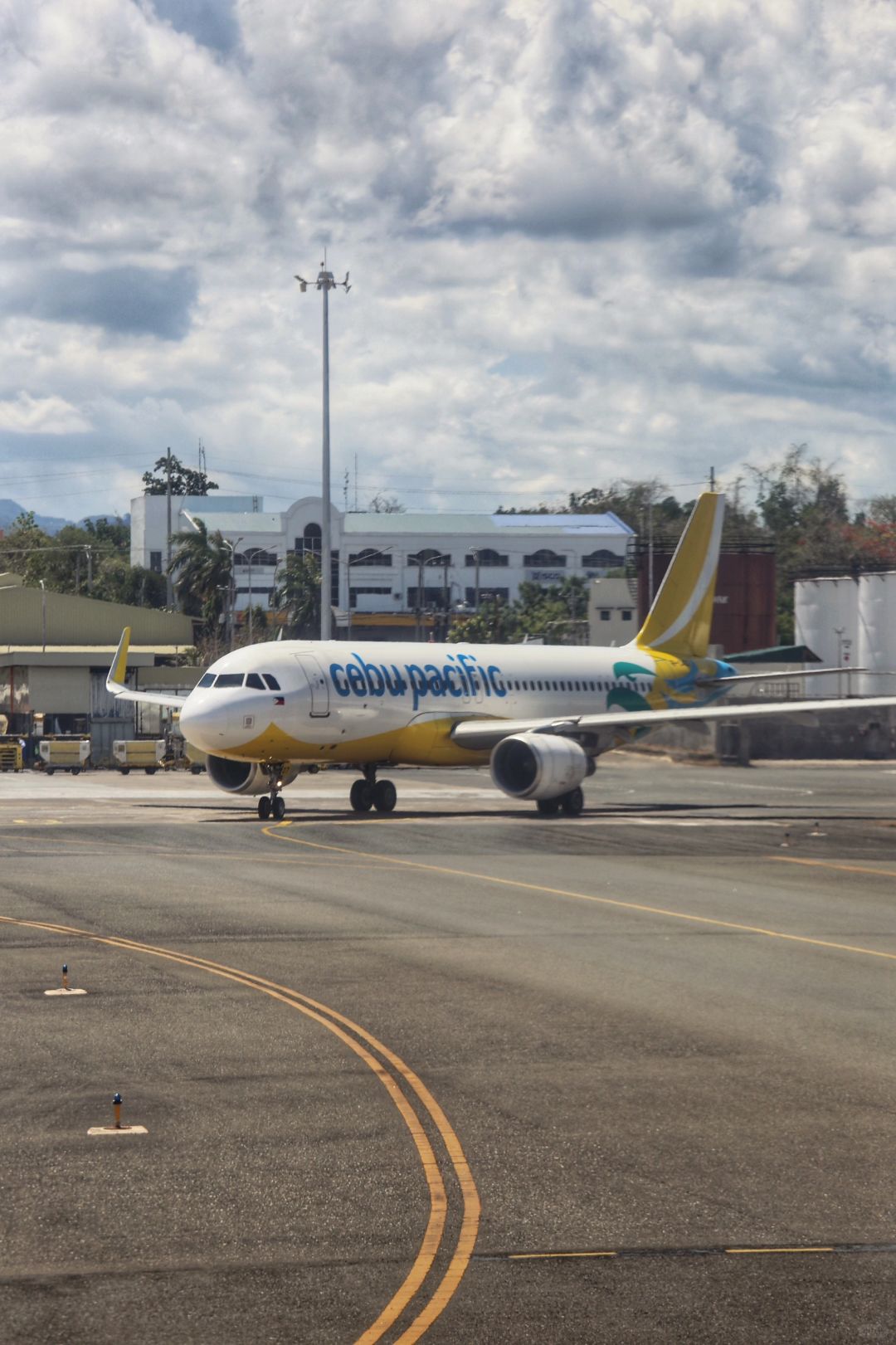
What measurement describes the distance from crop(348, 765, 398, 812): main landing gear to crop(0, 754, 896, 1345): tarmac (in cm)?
1642

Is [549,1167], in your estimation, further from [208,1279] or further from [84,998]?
[84,998]

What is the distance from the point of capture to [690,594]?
186ft

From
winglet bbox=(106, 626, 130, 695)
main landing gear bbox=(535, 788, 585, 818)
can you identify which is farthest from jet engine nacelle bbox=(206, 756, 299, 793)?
winglet bbox=(106, 626, 130, 695)

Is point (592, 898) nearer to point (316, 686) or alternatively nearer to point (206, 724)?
point (206, 724)

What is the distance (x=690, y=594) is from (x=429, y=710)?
44.3 ft

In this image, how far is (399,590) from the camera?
6531 inches

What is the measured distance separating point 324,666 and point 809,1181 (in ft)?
111

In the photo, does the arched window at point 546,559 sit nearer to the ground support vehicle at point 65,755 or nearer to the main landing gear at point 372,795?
the ground support vehicle at point 65,755

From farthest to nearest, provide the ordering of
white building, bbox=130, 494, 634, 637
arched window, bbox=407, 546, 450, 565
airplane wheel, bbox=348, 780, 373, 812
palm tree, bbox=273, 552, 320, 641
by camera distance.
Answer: arched window, bbox=407, 546, 450, 565 → white building, bbox=130, 494, 634, 637 → palm tree, bbox=273, 552, 320, 641 → airplane wheel, bbox=348, 780, 373, 812

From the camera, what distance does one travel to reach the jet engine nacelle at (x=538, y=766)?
4509cm

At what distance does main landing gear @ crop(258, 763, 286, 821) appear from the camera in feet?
147

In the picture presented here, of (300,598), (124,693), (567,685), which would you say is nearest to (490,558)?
(300,598)

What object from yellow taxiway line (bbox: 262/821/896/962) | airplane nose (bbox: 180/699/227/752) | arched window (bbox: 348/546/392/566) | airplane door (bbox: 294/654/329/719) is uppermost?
arched window (bbox: 348/546/392/566)

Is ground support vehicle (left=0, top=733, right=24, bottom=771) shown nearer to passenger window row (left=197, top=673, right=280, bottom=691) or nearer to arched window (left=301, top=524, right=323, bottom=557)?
passenger window row (left=197, top=673, right=280, bottom=691)
